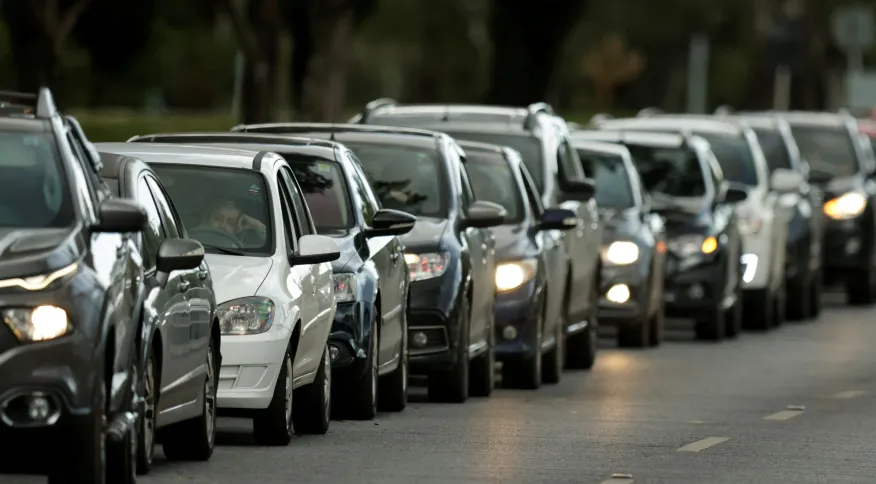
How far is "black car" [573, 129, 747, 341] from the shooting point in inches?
1030

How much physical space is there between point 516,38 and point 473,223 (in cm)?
2668

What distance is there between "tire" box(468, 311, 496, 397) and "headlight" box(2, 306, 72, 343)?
8.54 metres

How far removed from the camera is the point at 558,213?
1998 centimetres

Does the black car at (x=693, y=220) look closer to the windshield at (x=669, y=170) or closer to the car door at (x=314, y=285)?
the windshield at (x=669, y=170)

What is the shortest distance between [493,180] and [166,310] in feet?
28.2

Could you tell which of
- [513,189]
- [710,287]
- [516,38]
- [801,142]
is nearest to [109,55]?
[516,38]

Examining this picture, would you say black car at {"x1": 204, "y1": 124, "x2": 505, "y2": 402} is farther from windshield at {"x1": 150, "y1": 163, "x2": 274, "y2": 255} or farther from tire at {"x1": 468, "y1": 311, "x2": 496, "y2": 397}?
windshield at {"x1": 150, "y1": 163, "x2": 274, "y2": 255}

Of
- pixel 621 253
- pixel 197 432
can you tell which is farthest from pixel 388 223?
pixel 621 253

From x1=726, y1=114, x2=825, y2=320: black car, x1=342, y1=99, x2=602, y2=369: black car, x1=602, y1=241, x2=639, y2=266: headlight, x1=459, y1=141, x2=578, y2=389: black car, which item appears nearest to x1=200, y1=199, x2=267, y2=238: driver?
x1=459, y1=141, x2=578, y2=389: black car

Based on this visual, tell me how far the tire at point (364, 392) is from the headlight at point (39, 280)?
5.48 metres

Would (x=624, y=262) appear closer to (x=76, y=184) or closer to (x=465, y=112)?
(x=465, y=112)

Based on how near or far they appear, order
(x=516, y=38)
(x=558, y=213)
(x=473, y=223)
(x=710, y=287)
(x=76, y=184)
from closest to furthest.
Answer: (x=76, y=184), (x=473, y=223), (x=558, y=213), (x=710, y=287), (x=516, y=38)

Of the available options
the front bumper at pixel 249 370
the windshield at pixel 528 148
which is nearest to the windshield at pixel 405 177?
the windshield at pixel 528 148

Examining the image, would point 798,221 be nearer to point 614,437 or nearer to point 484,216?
point 484,216
